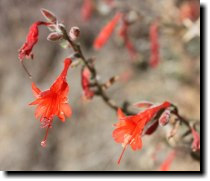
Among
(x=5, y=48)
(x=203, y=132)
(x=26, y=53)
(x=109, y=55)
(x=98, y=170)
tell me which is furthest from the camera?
(x=5, y=48)

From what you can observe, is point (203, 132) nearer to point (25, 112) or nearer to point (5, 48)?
point (25, 112)

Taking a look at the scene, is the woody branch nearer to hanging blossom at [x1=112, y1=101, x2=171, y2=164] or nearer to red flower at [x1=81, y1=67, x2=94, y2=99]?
red flower at [x1=81, y1=67, x2=94, y2=99]

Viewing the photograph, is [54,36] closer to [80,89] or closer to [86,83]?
[86,83]

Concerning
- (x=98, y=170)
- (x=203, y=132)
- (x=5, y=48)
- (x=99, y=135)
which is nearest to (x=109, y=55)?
(x=99, y=135)

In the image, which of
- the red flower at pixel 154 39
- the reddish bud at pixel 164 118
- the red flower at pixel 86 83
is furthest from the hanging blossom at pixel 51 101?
the red flower at pixel 154 39

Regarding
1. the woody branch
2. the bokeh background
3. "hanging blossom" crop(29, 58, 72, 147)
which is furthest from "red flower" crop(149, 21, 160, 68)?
"hanging blossom" crop(29, 58, 72, 147)

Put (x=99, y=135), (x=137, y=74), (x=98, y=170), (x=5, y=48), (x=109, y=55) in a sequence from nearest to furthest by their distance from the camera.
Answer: (x=98, y=170)
(x=99, y=135)
(x=137, y=74)
(x=109, y=55)
(x=5, y=48)
